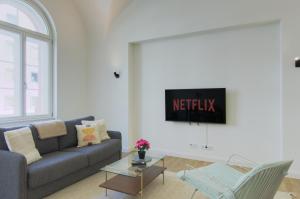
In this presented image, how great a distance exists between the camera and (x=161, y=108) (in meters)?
4.70

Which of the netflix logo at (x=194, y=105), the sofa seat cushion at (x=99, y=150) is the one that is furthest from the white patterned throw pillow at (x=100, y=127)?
the netflix logo at (x=194, y=105)

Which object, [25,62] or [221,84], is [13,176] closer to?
[25,62]

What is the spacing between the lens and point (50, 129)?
3264 millimetres

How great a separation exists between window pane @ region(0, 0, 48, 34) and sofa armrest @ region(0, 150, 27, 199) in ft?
9.02

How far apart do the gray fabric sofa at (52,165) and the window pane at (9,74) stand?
4.07ft

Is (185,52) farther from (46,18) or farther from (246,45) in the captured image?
(46,18)

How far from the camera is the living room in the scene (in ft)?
9.21

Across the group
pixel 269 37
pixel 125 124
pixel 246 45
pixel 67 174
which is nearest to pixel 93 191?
pixel 67 174

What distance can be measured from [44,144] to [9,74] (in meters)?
1.74

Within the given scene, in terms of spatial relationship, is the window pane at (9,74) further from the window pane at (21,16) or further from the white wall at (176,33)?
the white wall at (176,33)

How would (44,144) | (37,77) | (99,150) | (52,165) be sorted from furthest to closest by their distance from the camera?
(37,77) → (99,150) → (44,144) → (52,165)

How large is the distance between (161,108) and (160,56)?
3.77 ft

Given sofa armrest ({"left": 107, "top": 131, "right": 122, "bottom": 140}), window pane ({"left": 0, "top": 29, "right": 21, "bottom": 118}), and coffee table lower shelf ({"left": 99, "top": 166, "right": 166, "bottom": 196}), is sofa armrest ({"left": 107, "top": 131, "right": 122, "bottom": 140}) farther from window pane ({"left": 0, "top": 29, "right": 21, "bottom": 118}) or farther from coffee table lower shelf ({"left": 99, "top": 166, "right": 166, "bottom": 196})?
window pane ({"left": 0, "top": 29, "right": 21, "bottom": 118})

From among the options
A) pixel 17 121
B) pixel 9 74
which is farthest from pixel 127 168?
pixel 9 74
